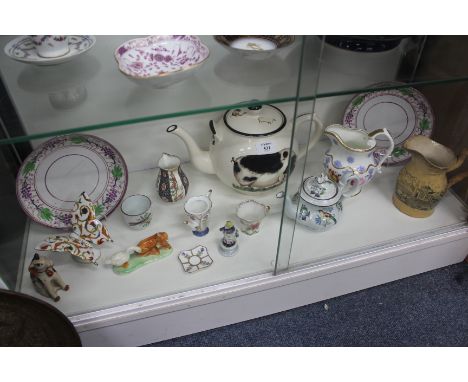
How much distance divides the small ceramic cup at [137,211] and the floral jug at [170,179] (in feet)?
0.18

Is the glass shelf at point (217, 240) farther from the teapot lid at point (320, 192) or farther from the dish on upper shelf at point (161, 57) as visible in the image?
the dish on upper shelf at point (161, 57)

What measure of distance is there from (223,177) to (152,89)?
357 mm

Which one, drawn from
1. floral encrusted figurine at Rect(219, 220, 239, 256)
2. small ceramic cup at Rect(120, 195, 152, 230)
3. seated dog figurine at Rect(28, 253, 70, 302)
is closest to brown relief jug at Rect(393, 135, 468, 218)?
floral encrusted figurine at Rect(219, 220, 239, 256)

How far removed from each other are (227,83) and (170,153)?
1.50 ft

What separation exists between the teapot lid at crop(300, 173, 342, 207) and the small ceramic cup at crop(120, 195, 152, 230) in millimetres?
432

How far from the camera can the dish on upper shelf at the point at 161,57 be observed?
2.60ft

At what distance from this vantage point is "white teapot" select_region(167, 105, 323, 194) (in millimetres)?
978

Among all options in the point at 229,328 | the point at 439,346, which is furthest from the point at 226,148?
the point at 439,346

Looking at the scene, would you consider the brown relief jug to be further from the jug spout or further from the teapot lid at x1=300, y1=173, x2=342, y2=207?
the jug spout

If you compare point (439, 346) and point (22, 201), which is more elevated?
point (22, 201)

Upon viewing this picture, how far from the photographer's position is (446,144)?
1227 millimetres

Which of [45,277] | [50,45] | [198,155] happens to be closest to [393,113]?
[198,155]

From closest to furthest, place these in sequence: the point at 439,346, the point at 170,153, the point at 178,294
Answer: the point at 178,294, the point at 439,346, the point at 170,153

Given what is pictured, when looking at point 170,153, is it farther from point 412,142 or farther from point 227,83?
point 412,142
